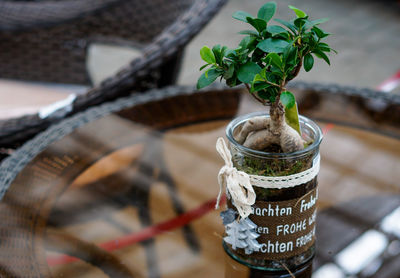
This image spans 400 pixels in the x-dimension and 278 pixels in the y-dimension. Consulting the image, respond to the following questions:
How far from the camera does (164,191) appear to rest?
0.72 meters

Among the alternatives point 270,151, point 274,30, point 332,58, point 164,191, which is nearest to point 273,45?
point 274,30

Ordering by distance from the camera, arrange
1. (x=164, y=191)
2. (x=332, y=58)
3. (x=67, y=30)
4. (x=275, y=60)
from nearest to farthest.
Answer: (x=275, y=60)
(x=164, y=191)
(x=67, y=30)
(x=332, y=58)

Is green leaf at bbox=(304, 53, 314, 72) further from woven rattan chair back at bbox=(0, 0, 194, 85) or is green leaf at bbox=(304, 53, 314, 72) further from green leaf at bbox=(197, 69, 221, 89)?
woven rattan chair back at bbox=(0, 0, 194, 85)

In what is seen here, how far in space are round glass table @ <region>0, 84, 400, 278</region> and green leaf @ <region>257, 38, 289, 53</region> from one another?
0.27 meters

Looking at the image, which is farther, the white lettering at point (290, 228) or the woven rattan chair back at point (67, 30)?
the woven rattan chair back at point (67, 30)

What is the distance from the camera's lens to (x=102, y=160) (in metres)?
0.77

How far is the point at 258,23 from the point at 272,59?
50 mm

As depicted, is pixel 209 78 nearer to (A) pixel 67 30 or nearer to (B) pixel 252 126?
(B) pixel 252 126

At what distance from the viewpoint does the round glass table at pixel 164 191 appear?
0.58 m

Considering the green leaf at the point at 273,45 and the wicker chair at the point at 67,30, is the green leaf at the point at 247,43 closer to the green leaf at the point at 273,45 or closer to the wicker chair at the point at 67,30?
the green leaf at the point at 273,45

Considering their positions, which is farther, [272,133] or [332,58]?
[332,58]

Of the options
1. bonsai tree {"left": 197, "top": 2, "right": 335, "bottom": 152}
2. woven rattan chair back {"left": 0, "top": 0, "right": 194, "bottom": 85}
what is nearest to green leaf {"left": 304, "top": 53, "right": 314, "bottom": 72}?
bonsai tree {"left": 197, "top": 2, "right": 335, "bottom": 152}

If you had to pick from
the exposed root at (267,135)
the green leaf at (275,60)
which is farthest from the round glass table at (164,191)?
the green leaf at (275,60)

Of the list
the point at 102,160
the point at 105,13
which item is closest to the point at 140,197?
the point at 102,160
